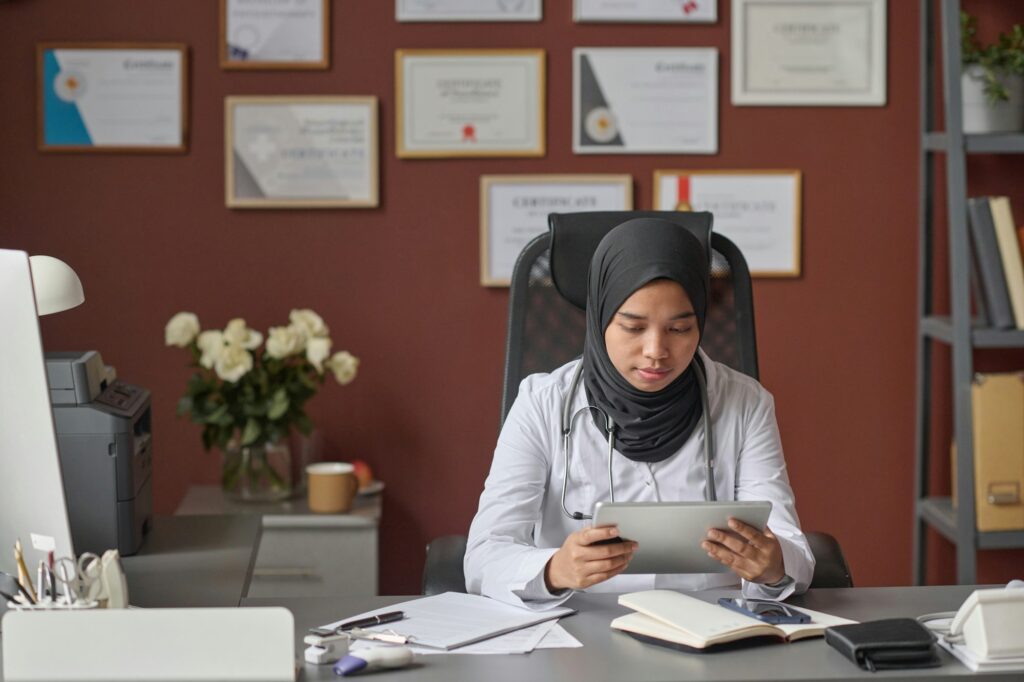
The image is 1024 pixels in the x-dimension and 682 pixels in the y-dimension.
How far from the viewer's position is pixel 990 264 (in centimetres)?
278

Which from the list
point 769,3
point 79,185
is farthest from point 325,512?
point 769,3

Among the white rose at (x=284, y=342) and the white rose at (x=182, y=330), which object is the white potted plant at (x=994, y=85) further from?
the white rose at (x=182, y=330)

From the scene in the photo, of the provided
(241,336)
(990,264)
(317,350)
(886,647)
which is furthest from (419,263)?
(886,647)

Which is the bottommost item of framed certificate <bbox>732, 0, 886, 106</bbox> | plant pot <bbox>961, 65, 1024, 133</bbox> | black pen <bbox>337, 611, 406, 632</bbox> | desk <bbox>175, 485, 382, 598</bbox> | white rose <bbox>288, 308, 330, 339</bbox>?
desk <bbox>175, 485, 382, 598</bbox>

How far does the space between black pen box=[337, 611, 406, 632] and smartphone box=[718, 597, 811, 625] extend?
16.7 inches

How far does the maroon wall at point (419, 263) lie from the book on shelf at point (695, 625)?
1.62m

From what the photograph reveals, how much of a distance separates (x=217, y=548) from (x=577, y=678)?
0.81 m

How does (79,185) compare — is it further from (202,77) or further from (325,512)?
(325,512)

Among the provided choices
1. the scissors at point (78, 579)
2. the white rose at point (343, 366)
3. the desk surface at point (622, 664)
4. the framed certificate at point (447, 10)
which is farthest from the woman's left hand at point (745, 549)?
the framed certificate at point (447, 10)

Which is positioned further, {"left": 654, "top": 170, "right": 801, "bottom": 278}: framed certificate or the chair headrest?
{"left": 654, "top": 170, "right": 801, "bottom": 278}: framed certificate

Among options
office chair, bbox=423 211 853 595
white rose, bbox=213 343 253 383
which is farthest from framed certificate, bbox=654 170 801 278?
white rose, bbox=213 343 253 383

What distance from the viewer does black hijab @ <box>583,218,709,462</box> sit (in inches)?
70.4

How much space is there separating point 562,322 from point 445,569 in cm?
49

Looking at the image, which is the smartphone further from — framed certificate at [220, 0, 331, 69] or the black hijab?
framed certificate at [220, 0, 331, 69]
